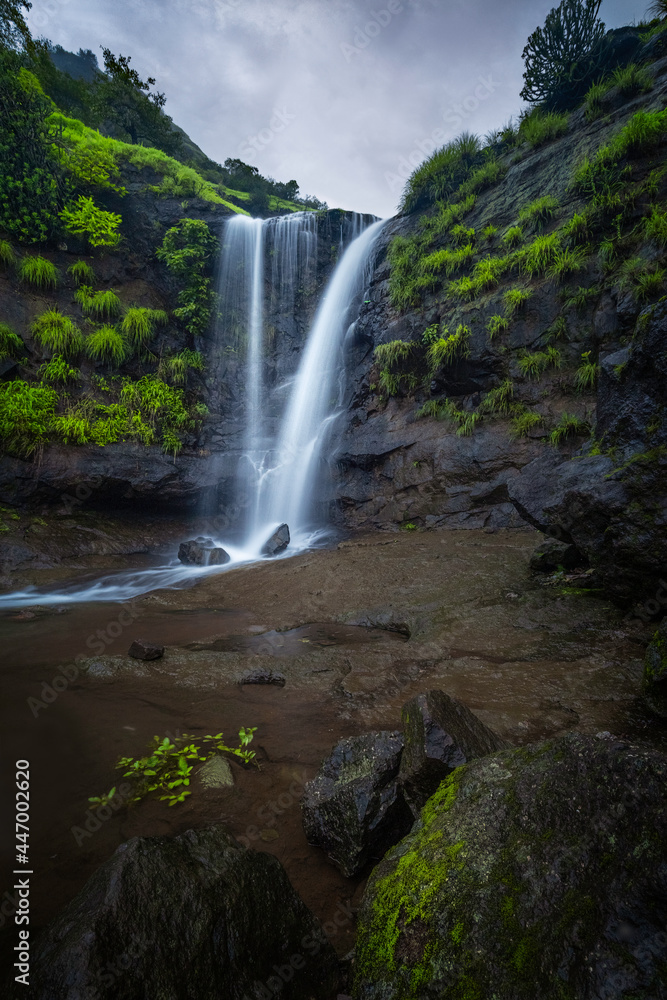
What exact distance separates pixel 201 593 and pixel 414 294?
999 centimetres

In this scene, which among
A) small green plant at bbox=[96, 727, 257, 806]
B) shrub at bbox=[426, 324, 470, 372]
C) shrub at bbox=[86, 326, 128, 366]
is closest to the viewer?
small green plant at bbox=[96, 727, 257, 806]

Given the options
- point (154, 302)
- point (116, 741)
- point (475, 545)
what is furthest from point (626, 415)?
point (154, 302)

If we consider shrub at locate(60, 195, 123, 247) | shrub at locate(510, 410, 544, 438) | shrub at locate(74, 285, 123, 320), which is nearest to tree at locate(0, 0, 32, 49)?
shrub at locate(60, 195, 123, 247)

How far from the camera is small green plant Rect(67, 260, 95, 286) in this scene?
12.6 meters

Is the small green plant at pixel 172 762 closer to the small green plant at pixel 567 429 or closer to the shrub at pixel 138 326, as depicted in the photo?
the small green plant at pixel 567 429

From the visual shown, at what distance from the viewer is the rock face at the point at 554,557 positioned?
5258mm

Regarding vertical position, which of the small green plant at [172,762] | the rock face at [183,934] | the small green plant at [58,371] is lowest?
the small green plant at [172,762]

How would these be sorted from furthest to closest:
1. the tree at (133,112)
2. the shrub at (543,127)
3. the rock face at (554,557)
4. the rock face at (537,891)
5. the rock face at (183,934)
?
1. the tree at (133,112)
2. the shrub at (543,127)
3. the rock face at (554,557)
4. the rock face at (183,934)
5. the rock face at (537,891)

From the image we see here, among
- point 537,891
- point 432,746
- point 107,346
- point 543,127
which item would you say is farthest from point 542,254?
point 107,346

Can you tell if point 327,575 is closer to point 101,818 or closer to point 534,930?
point 101,818

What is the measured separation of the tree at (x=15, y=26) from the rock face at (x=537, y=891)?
19758mm

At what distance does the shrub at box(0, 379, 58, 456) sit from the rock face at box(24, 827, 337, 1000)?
10.8 m

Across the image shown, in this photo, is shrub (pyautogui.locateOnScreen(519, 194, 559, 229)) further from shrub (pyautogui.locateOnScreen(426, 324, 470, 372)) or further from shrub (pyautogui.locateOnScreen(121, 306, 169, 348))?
shrub (pyautogui.locateOnScreen(121, 306, 169, 348))

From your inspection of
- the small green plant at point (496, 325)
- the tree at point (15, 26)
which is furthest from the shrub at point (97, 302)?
the small green plant at point (496, 325)
